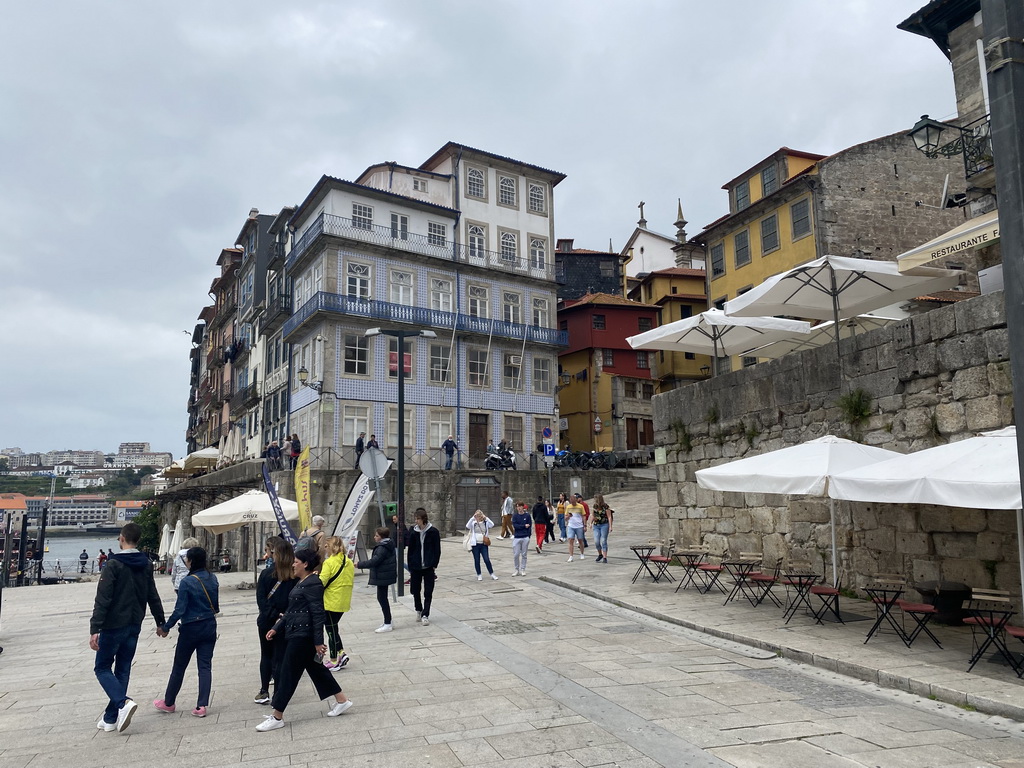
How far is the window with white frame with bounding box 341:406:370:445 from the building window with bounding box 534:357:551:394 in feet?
29.5

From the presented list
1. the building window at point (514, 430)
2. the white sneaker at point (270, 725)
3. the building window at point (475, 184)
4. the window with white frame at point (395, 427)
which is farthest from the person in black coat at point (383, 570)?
the building window at point (475, 184)

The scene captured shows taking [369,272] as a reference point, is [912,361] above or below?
below

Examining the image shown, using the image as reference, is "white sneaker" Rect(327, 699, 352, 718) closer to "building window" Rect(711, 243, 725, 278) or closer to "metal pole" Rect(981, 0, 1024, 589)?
"metal pole" Rect(981, 0, 1024, 589)

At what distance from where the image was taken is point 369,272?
3198 cm

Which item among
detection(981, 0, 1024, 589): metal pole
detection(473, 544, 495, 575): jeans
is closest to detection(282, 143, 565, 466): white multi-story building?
detection(473, 544, 495, 575): jeans

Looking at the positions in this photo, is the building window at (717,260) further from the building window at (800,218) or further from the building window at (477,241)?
the building window at (477,241)

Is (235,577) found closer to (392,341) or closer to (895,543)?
(392,341)

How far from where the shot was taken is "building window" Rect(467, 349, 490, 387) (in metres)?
34.2

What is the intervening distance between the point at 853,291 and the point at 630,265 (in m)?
39.6

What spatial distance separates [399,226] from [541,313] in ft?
27.0

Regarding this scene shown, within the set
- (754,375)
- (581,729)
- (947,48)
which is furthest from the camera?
(947,48)

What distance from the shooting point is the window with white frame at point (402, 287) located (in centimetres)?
3269

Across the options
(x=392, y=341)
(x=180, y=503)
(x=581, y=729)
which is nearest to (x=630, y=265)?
(x=392, y=341)

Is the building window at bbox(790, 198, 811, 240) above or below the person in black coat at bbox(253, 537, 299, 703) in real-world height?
above
